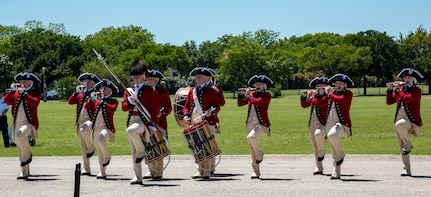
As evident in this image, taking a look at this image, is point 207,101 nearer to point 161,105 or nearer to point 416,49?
point 161,105

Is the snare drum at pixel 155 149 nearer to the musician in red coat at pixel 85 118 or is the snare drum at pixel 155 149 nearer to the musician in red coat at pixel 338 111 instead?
the musician in red coat at pixel 85 118

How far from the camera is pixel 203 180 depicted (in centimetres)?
1612

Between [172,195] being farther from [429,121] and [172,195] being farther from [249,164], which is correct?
[429,121]

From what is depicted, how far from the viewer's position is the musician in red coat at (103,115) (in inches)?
657

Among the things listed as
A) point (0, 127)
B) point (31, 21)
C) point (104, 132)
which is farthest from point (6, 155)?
point (31, 21)

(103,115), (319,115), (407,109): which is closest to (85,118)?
(103,115)

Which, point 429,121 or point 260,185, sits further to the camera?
point 429,121

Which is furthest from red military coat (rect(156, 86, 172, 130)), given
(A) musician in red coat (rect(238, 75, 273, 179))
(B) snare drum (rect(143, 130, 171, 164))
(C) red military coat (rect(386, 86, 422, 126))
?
(C) red military coat (rect(386, 86, 422, 126))

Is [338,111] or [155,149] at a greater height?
[338,111]

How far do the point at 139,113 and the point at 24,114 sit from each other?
2.69 metres

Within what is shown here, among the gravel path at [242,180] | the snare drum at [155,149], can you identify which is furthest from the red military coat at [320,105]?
the snare drum at [155,149]

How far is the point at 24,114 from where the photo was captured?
16.9 metres

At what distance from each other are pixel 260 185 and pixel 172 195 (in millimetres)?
1961

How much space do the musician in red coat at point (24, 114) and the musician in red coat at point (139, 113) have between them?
86.7 inches
